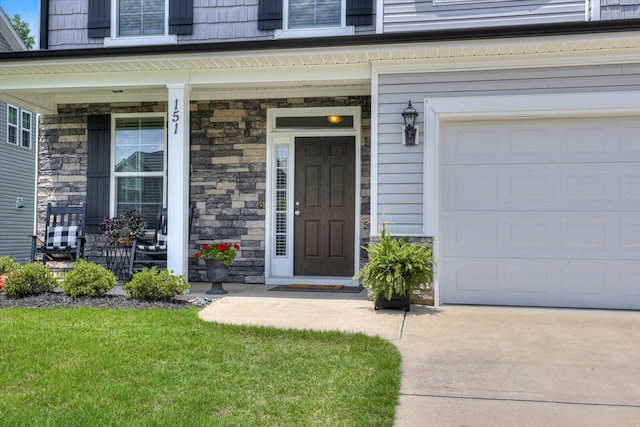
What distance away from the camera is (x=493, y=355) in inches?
145

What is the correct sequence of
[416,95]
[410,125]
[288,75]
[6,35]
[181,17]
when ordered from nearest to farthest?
[410,125] < [416,95] < [288,75] < [181,17] < [6,35]

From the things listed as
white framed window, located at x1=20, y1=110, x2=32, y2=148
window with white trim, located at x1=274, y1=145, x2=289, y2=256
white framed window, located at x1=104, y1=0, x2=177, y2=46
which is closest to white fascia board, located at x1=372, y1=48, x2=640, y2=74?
window with white trim, located at x1=274, y1=145, x2=289, y2=256

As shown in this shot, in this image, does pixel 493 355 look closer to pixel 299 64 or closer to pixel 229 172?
pixel 299 64

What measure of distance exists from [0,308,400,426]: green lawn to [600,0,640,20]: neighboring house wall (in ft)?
15.8

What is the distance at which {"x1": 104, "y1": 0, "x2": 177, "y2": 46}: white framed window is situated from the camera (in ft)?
24.3

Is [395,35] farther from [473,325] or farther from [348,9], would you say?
[473,325]

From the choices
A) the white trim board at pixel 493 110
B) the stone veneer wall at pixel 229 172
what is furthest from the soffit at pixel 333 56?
the stone veneer wall at pixel 229 172

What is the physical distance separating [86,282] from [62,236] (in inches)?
66.8

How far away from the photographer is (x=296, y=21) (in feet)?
23.4

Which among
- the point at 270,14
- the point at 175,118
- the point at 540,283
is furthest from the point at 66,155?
the point at 540,283

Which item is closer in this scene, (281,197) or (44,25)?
(281,197)

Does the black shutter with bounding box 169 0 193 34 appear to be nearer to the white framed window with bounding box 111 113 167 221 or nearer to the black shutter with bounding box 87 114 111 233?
the white framed window with bounding box 111 113 167 221

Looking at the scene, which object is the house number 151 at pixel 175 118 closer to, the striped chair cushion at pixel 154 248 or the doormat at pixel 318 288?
the striped chair cushion at pixel 154 248

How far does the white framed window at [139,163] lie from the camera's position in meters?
7.31
